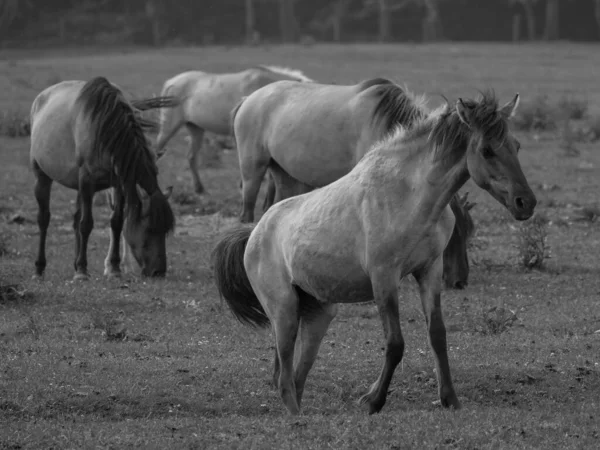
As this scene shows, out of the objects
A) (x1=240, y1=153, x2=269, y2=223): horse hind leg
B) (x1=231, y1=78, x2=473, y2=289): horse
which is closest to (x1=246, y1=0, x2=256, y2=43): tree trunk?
(x1=231, y1=78, x2=473, y2=289): horse

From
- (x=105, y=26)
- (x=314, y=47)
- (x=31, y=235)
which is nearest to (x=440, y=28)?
(x=314, y=47)

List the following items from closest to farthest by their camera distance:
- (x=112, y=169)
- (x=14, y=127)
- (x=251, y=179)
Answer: (x=112, y=169), (x=251, y=179), (x=14, y=127)

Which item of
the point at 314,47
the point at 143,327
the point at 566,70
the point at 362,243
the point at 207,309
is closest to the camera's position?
the point at 362,243

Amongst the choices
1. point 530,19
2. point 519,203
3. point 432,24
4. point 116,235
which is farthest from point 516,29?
point 519,203

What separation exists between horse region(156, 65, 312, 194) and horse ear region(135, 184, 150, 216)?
237 inches

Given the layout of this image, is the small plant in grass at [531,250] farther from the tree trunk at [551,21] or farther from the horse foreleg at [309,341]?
the tree trunk at [551,21]

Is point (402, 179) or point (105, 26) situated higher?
point (402, 179)

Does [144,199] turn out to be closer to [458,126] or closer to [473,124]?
[458,126]

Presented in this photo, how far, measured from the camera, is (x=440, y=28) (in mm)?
61156

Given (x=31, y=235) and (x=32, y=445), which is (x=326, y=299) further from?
(x=31, y=235)

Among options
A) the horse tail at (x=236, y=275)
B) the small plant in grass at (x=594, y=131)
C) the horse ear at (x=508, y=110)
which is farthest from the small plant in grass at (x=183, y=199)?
the horse ear at (x=508, y=110)

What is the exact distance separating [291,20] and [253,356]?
52.3m

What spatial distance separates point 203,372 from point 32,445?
6.60ft

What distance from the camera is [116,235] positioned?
42.1 ft
